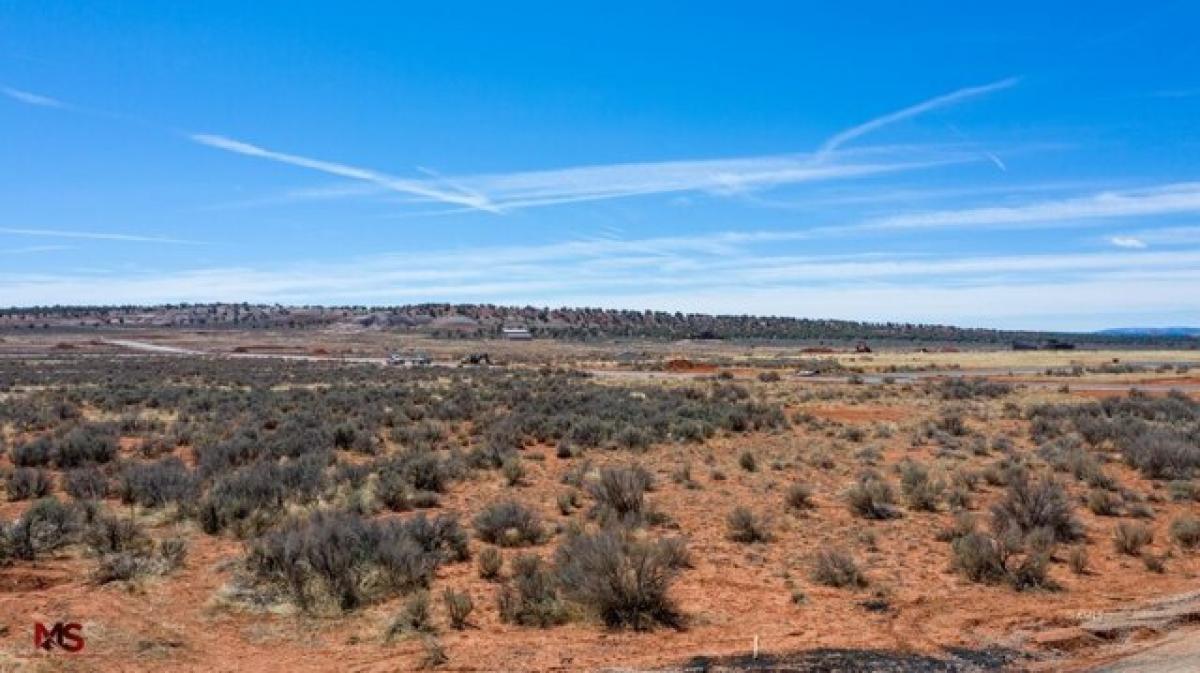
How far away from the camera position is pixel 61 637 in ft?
28.9

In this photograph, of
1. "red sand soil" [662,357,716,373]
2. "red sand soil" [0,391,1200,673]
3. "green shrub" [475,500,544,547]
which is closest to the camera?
"red sand soil" [0,391,1200,673]

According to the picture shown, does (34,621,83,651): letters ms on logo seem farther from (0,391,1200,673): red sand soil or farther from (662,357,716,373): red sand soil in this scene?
(662,357,716,373): red sand soil

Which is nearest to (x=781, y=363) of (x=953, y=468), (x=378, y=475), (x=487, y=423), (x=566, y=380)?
(x=566, y=380)

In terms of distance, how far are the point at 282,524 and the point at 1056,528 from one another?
40.9 ft

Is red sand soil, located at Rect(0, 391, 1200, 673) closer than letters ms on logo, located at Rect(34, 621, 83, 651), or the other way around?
letters ms on logo, located at Rect(34, 621, 83, 651)

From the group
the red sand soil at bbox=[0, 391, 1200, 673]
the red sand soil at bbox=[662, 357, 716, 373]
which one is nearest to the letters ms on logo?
the red sand soil at bbox=[0, 391, 1200, 673]

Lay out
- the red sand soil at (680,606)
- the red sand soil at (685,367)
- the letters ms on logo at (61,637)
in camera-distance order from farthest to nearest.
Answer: the red sand soil at (685,367), the red sand soil at (680,606), the letters ms on logo at (61,637)

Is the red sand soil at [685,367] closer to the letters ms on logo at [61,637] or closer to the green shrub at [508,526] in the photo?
Result: the green shrub at [508,526]

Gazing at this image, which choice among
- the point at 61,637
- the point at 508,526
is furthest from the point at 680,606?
the point at 61,637

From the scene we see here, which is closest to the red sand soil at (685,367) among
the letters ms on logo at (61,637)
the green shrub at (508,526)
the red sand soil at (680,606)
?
the red sand soil at (680,606)

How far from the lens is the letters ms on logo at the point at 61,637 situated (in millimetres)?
8570

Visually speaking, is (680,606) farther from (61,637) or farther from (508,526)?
(61,637)

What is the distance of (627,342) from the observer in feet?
456

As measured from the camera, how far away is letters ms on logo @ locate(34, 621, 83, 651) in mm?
8570
